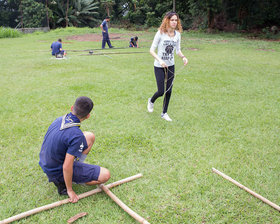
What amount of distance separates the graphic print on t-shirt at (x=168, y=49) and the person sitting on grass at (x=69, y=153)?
2.21 metres

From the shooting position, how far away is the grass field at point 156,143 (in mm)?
2582

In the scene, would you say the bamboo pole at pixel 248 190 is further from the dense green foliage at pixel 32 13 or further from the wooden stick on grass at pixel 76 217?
the dense green foliage at pixel 32 13

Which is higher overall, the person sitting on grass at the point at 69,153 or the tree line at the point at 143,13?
the tree line at the point at 143,13

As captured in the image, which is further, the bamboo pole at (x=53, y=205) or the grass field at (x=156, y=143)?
the grass field at (x=156, y=143)

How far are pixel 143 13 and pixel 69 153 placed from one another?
115 ft

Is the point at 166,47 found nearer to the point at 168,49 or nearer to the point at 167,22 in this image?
the point at 168,49

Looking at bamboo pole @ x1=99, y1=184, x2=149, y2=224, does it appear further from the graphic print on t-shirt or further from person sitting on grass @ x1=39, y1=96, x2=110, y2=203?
the graphic print on t-shirt

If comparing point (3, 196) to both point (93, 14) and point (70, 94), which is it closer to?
point (70, 94)

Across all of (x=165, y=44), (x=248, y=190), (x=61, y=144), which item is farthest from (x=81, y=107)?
(x=165, y=44)

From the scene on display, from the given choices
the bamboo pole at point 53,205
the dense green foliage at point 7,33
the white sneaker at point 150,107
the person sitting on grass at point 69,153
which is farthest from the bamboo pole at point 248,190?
the dense green foliage at point 7,33

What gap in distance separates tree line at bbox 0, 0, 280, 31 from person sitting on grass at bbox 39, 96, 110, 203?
21.4 meters

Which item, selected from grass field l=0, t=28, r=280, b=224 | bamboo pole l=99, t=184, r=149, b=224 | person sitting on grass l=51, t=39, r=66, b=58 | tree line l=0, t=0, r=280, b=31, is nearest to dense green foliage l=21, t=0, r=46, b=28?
tree line l=0, t=0, r=280, b=31

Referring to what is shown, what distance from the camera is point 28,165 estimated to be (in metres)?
3.24

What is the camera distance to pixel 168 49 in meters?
4.16
